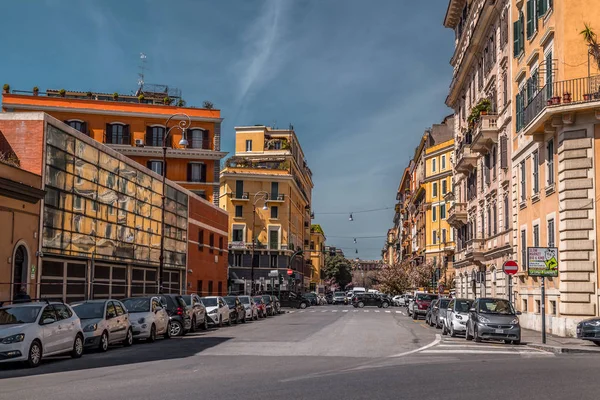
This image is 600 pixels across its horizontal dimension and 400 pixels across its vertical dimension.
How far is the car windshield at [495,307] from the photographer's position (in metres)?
26.0

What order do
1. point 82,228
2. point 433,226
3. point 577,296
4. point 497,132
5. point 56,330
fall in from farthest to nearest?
point 433,226 → point 497,132 → point 82,228 → point 577,296 → point 56,330

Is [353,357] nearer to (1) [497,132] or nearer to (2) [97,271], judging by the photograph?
(2) [97,271]

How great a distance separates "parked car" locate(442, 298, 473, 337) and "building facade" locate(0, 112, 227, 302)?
53.1 ft

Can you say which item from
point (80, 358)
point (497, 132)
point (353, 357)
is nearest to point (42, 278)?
point (80, 358)

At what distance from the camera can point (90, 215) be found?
35562mm

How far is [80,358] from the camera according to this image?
19.2 meters

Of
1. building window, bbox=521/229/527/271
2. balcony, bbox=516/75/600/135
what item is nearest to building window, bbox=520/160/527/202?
building window, bbox=521/229/527/271

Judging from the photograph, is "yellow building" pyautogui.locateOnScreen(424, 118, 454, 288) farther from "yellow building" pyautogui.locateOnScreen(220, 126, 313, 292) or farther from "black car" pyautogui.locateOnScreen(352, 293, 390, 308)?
"yellow building" pyautogui.locateOnScreen(220, 126, 313, 292)

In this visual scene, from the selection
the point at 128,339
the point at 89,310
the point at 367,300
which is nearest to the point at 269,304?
the point at 367,300

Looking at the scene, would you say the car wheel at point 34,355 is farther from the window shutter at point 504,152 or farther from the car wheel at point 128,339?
the window shutter at point 504,152

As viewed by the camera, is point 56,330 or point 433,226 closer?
point 56,330

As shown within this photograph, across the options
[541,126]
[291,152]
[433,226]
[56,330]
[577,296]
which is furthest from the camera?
[291,152]

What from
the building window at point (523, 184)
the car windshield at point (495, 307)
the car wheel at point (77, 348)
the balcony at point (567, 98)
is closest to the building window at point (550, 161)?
the balcony at point (567, 98)

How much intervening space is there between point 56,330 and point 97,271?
63.5 ft
